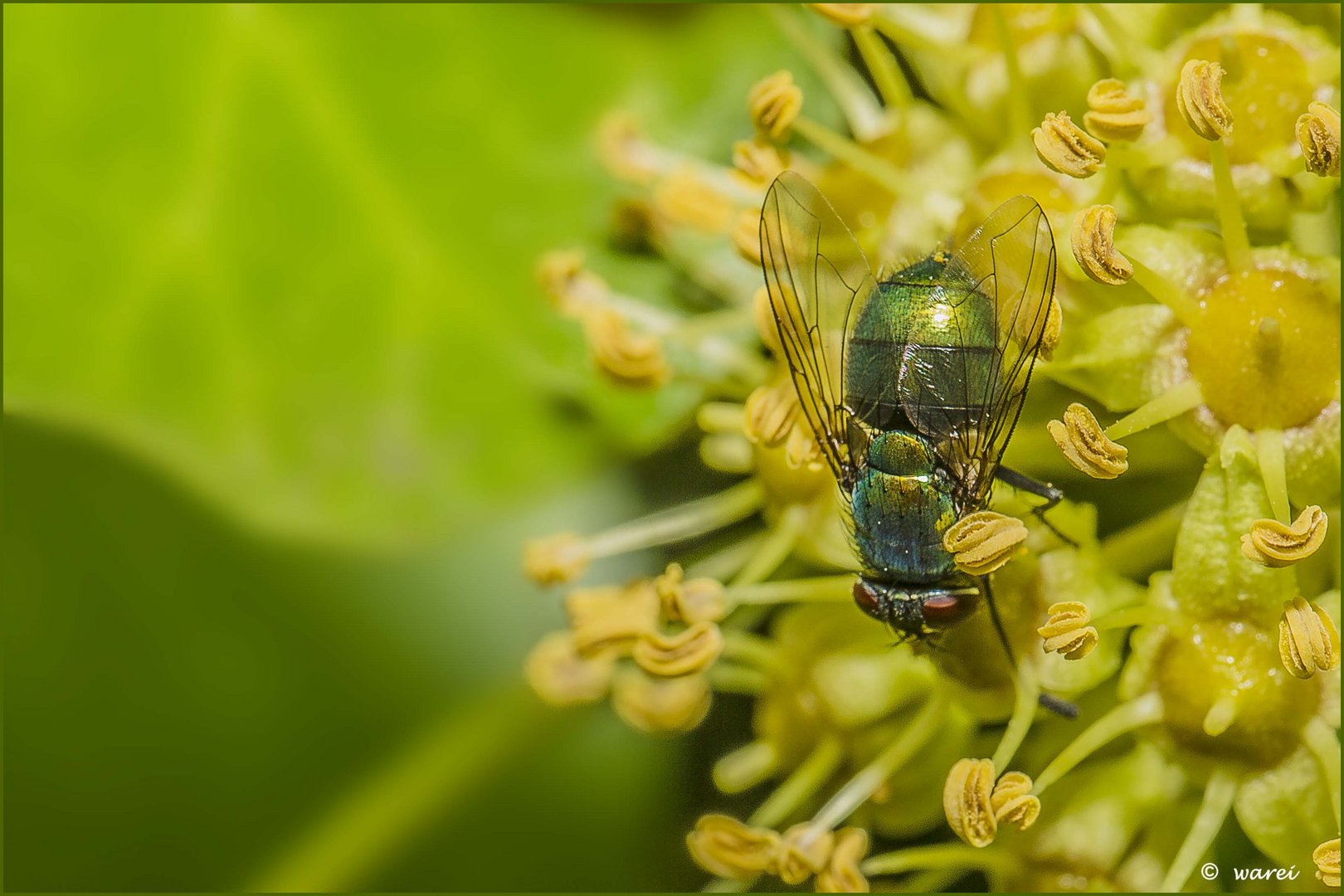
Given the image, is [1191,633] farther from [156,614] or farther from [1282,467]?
[156,614]

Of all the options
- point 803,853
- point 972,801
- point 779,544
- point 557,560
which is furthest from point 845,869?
point 557,560

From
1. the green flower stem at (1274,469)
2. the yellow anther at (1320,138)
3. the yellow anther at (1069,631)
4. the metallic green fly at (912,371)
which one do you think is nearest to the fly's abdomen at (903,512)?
the metallic green fly at (912,371)

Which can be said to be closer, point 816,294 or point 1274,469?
point 1274,469

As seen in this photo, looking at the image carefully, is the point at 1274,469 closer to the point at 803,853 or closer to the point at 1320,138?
the point at 1320,138

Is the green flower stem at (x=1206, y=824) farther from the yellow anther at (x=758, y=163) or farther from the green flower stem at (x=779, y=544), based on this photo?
the yellow anther at (x=758, y=163)

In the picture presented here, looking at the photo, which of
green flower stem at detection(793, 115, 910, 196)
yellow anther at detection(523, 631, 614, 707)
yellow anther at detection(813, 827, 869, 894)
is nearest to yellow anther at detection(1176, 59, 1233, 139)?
green flower stem at detection(793, 115, 910, 196)
